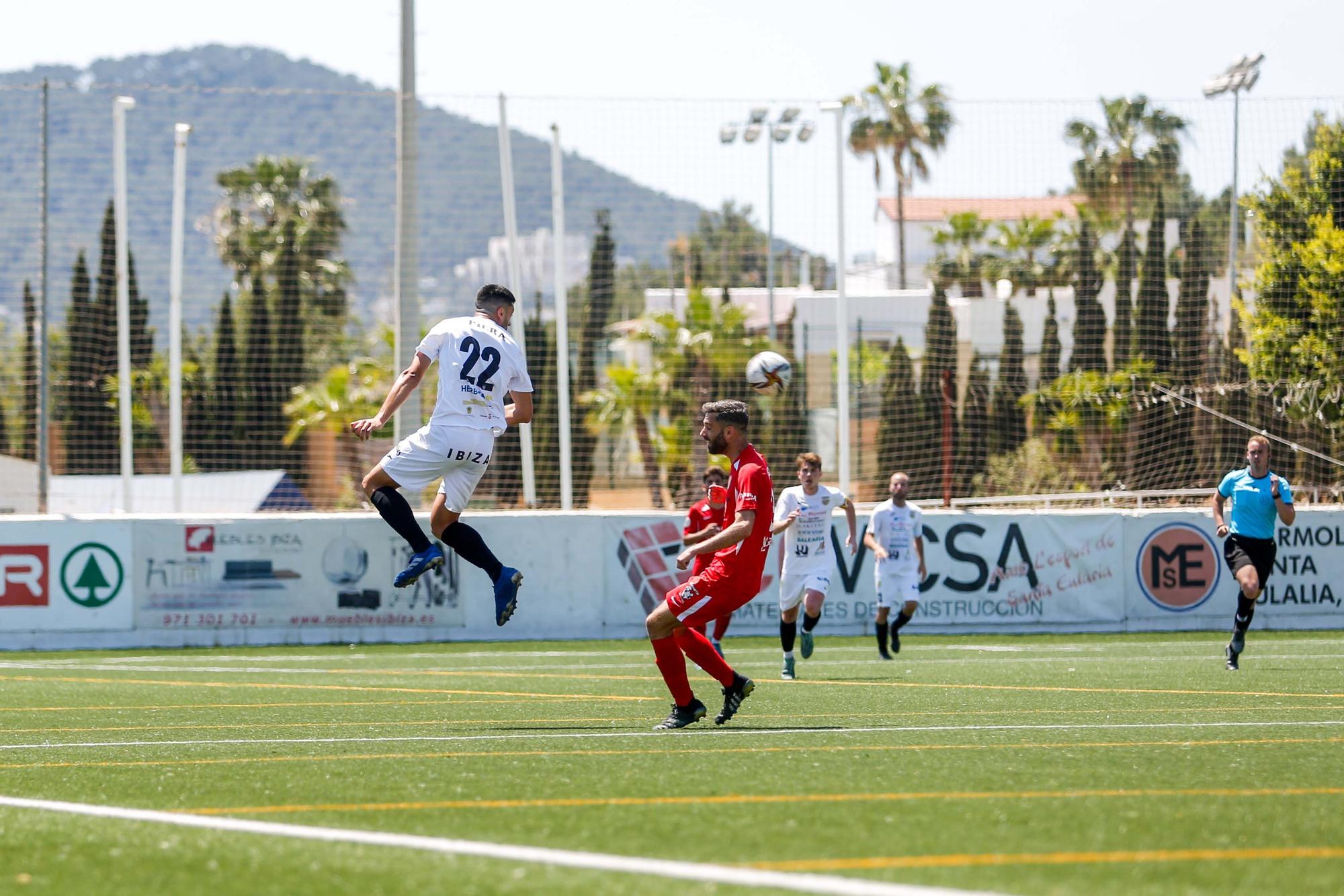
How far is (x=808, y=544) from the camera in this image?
15.7 metres

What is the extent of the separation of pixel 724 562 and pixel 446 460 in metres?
2.03

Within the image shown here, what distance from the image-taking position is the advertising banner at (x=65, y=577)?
2066 centimetres

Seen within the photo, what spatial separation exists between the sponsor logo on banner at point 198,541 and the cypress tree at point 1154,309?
68.6ft

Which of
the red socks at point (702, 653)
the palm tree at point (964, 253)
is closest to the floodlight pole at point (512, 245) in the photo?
the red socks at point (702, 653)

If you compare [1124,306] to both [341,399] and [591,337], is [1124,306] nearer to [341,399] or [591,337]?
[591,337]

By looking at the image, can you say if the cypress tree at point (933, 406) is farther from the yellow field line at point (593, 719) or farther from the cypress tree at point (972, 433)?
the yellow field line at point (593, 719)

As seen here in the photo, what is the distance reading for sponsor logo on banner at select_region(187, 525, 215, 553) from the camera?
21141 millimetres

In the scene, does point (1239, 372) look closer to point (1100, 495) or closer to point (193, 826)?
point (1100, 495)

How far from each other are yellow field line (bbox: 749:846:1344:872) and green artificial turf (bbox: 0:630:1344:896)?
0.01m

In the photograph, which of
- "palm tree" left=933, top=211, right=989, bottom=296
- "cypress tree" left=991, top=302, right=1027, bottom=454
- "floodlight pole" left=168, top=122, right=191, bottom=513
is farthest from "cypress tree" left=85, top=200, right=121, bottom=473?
"palm tree" left=933, top=211, right=989, bottom=296

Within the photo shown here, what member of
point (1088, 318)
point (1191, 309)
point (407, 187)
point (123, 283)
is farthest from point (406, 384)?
point (1088, 318)

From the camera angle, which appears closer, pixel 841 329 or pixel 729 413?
pixel 729 413

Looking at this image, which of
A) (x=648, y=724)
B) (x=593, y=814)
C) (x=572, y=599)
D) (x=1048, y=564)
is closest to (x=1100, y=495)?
(x=1048, y=564)

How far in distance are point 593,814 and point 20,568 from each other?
16839 millimetres
